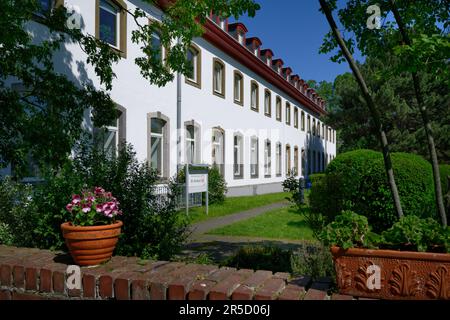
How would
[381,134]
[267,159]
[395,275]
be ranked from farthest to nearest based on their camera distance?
1. [267,159]
2. [381,134]
3. [395,275]

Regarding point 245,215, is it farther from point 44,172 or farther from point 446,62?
point 446,62

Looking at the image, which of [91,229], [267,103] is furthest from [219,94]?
[91,229]

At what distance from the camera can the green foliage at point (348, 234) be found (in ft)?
8.14

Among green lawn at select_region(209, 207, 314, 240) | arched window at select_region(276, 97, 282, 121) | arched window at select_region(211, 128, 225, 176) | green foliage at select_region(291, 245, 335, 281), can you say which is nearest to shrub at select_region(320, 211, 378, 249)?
green foliage at select_region(291, 245, 335, 281)

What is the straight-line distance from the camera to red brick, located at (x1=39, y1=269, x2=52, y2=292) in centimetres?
276

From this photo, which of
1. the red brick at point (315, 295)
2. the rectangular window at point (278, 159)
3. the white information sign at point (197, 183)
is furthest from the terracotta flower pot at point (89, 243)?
the rectangular window at point (278, 159)

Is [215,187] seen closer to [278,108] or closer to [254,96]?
[254,96]

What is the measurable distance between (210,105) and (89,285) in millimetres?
14537

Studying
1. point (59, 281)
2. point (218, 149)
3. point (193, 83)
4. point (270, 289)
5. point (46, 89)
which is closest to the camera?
point (270, 289)

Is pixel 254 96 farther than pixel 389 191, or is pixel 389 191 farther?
pixel 254 96

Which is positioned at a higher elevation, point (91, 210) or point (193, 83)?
point (193, 83)

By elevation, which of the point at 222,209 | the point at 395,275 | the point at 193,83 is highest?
the point at 193,83

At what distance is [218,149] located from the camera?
17.9m

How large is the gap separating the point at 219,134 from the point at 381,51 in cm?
1307
